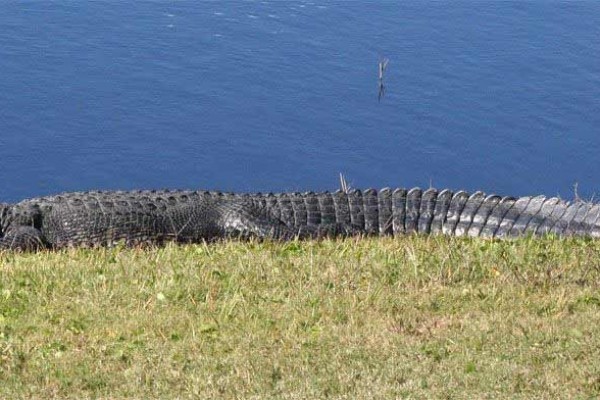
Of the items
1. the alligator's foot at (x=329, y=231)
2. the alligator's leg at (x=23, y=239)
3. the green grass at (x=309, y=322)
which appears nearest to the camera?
the green grass at (x=309, y=322)

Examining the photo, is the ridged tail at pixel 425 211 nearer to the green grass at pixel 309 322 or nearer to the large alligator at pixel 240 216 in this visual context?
the large alligator at pixel 240 216

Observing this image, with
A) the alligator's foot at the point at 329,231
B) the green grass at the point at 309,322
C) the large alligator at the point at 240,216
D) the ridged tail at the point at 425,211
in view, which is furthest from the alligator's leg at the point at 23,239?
the alligator's foot at the point at 329,231

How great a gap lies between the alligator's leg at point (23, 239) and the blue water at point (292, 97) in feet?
22.2

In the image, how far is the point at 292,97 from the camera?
23078mm

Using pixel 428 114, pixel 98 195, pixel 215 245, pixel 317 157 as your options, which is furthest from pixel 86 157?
pixel 215 245

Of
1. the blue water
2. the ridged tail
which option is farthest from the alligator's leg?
the blue water

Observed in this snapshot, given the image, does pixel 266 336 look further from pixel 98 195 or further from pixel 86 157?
pixel 86 157

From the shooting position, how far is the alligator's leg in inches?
507

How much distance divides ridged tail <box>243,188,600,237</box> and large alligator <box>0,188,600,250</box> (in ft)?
0.03

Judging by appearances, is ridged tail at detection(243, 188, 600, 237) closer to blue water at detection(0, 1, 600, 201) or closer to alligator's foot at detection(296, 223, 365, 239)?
alligator's foot at detection(296, 223, 365, 239)

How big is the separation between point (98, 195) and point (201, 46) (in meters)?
12.0

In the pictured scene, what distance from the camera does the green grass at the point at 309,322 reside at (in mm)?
7586

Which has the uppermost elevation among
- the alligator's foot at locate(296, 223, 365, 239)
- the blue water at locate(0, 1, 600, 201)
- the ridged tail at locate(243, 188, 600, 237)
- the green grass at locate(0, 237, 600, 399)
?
the green grass at locate(0, 237, 600, 399)

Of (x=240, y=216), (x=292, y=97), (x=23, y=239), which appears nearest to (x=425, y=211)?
(x=240, y=216)
